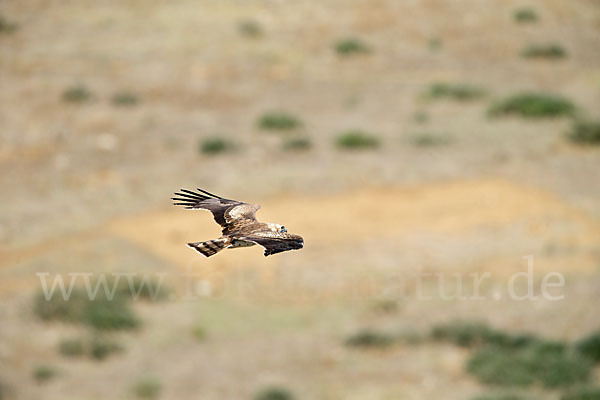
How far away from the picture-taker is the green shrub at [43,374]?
756 inches

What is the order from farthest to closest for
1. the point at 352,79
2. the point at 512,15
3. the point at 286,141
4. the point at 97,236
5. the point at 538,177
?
the point at 512,15 → the point at 352,79 → the point at 286,141 → the point at 538,177 → the point at 97,236

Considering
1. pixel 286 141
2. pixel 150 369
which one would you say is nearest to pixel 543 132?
pixel 286 141

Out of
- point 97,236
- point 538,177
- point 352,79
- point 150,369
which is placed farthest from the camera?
point 352,79

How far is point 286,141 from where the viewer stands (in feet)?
97.3

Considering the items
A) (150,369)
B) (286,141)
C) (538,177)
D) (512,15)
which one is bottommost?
(150,369)

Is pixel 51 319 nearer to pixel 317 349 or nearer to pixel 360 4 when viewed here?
pixel 317 349

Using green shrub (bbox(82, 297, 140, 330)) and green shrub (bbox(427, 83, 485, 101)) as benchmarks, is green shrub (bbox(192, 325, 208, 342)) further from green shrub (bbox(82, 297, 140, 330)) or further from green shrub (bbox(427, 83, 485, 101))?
green shrub (bbox(427, 83, 485, 101))

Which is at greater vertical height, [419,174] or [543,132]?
[543,132]

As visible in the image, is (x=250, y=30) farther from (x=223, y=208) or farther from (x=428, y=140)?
(x=223, y=208)

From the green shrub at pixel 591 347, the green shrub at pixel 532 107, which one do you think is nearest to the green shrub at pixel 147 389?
the green shrub at pixel 591 347

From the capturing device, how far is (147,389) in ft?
62.0

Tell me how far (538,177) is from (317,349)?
956 centimetres

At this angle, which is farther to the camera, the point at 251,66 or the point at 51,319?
the point at 251,66

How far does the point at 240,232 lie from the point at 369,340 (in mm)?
11911
